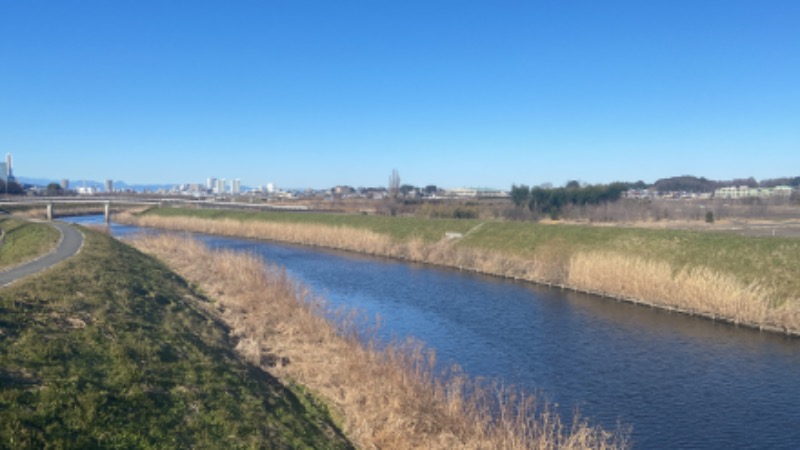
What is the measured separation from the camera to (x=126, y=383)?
9.99 metres

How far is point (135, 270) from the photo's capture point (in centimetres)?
Result: 2427

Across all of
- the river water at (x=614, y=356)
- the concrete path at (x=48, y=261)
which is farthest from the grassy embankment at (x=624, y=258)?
the concrete path at (x=48, y=261)

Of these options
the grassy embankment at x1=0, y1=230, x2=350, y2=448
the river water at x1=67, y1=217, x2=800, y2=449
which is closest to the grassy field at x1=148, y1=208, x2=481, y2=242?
the river water at x1=67, y1=217, x2=800, y2=449

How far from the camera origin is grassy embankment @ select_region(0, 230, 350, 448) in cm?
809

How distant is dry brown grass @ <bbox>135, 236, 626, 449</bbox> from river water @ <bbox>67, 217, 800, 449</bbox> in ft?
5.77

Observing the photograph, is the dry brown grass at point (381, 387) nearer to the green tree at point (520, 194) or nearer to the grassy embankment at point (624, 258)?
the grassy embankment at point (624, 258)

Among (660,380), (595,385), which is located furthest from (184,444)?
(660,380)

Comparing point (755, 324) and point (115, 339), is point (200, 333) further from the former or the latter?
point (755, 324)

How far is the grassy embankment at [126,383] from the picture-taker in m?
8.09

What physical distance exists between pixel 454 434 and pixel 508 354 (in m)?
8.69

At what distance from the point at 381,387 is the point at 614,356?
34.5 feet

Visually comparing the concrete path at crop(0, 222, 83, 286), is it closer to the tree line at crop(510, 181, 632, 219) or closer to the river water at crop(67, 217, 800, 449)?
the river water at crop(67, 217, 800, 449)

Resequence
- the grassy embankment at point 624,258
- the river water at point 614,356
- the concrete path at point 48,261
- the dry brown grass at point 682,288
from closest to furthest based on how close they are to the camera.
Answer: the river water at point 614,356
the concrete path at point 48,261
the dry brown grass at point 682,288
the grassy embankment at point 624,258

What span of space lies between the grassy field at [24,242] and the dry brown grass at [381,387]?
38.1 feet
